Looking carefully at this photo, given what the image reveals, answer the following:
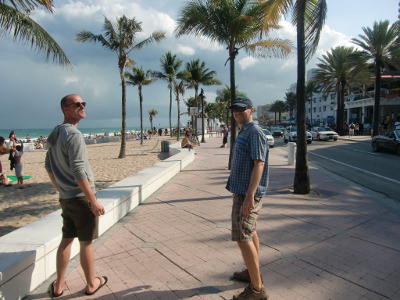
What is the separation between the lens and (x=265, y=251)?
147 inches

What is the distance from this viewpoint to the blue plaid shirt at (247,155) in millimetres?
2534

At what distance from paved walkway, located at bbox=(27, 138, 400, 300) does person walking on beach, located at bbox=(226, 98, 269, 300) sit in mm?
394

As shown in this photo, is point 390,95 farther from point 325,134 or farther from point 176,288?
point 176,288

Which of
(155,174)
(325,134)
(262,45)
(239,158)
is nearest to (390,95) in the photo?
(325,134)

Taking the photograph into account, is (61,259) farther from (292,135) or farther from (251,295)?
(292,135)

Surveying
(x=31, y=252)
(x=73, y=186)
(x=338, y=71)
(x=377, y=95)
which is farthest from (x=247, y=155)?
(x=338, y=71)

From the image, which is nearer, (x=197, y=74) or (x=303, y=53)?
(x=303, y=53)

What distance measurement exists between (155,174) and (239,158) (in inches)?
190

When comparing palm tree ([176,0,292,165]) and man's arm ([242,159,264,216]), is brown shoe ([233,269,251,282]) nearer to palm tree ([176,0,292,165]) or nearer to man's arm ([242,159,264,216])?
man's arm ([242,159,264,216])

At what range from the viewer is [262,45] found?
998 centimetres

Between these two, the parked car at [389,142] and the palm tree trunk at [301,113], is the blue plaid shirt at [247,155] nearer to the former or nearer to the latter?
the palm tree trunk at [301,113]

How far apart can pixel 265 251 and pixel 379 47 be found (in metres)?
28.8

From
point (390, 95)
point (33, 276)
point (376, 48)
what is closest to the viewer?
point (33, 276)

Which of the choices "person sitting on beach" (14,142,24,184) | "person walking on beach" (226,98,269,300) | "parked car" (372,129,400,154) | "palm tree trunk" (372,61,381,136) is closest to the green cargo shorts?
"person walking on beach" (226,98,269,300)
